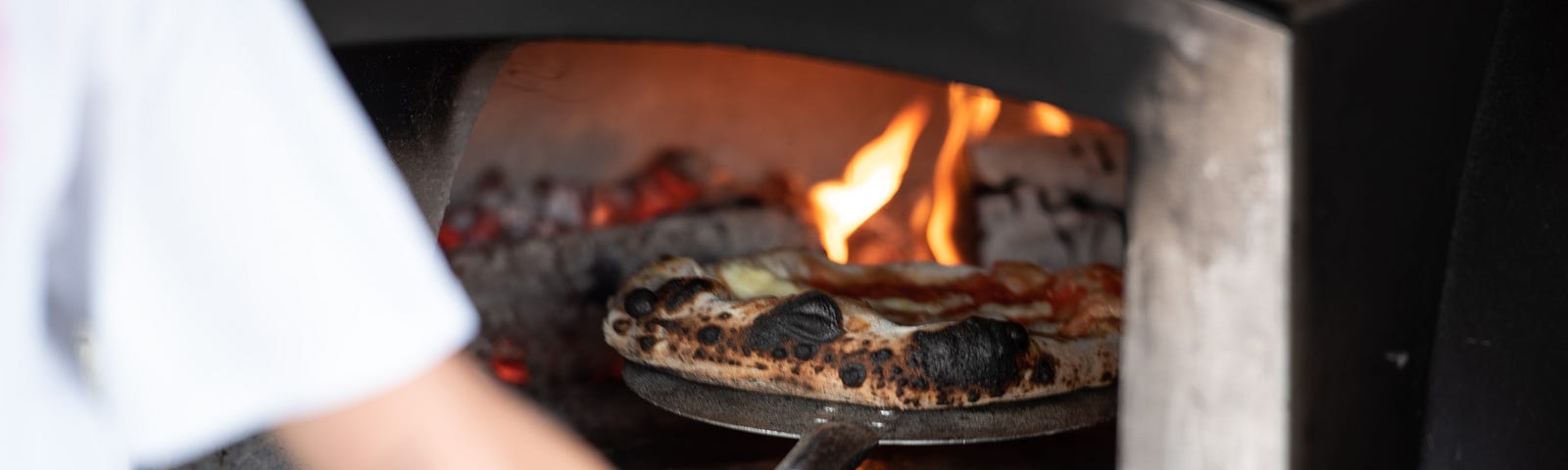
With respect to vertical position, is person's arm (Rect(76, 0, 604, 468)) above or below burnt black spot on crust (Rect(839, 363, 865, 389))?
above

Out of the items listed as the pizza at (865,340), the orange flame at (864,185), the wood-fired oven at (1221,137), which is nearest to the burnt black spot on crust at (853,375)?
the pizza at (865,340)

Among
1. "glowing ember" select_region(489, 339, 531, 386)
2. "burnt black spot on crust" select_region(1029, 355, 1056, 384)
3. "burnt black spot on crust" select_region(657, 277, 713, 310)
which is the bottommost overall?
"glowing ember" select_region(489, 339, 531, 386)

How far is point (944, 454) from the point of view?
1.37 m

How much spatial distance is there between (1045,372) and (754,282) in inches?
A: 17.3

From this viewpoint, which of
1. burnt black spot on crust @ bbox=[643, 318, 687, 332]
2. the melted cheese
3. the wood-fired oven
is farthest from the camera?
the melted cheese

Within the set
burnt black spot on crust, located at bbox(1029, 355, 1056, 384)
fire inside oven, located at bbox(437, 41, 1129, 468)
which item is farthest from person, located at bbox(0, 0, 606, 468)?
fire inside oven, located at bbox(437, 41, 1129, 468)

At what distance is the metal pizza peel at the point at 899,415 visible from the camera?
1.25 meters

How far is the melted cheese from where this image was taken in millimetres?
1561

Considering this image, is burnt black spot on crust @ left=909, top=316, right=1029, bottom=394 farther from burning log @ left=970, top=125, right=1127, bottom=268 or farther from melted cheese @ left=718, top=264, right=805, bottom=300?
burning log @ left=970, top=125, right=1127, bottom=268

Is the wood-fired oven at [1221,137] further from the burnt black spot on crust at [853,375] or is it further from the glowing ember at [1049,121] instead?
the glowing ember at [1049,121]

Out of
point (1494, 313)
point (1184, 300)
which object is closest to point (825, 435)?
point (1184, 300)

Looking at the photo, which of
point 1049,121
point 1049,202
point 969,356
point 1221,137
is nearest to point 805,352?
point 969,356

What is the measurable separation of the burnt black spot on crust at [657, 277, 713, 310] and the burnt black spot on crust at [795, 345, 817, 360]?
17 centimetres

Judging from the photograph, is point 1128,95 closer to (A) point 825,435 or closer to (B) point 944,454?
(A) point 825,435
